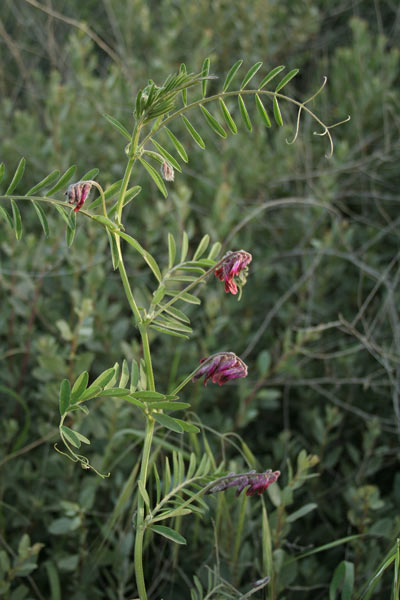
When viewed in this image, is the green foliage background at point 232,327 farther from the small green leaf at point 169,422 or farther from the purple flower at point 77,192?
the purple flower at point 77,192

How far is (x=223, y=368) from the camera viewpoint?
0.85m

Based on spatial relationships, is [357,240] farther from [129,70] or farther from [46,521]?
[46,521]

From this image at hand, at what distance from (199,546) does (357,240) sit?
1.29 m

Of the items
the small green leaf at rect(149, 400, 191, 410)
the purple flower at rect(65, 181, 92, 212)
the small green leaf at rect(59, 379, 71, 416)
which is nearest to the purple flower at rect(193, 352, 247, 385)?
the small green leaf at rect(149, 400, 191, 410)

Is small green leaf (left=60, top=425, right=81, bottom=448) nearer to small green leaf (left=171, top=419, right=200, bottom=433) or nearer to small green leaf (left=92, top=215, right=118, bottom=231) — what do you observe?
small green leaf (left=171, top=419, right=200, bottom=433)

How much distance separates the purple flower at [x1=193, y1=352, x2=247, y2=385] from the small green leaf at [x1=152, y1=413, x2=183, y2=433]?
0.07 metres

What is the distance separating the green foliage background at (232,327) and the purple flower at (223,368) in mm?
302

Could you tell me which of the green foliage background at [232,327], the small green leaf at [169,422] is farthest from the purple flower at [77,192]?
the green foliage background at [232,327]

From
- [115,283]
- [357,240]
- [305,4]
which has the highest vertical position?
[305,4]

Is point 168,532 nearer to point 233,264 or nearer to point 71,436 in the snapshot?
point 71,436

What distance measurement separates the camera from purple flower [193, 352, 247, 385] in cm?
84

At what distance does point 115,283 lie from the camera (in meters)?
1.97

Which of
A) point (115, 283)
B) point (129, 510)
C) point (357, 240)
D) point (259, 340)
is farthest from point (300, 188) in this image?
point (129, 510)

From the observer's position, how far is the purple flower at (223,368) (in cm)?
84
